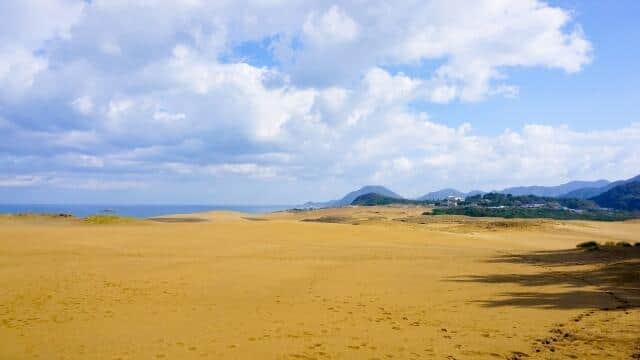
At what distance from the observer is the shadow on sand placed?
→ 1356 centimetres

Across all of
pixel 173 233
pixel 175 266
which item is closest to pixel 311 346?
pixel 175 266

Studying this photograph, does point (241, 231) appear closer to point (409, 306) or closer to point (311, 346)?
point (409, 306)

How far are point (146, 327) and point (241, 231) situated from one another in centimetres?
2526

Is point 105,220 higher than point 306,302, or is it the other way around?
point 105,220

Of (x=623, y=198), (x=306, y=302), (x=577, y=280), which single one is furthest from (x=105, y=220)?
(x=623, y=198)

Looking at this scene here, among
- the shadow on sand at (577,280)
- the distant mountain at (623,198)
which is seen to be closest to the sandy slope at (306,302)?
the shadow on sand at (577,280)

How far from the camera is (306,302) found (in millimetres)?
13672

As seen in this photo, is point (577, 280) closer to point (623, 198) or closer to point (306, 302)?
point (306, 302)

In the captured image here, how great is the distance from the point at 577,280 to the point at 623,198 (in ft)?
324

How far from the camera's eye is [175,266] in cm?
1975

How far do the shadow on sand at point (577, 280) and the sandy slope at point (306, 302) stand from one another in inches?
2.5

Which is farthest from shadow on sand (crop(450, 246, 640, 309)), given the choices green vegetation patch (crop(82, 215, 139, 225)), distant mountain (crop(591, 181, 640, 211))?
distant mountain (crop(591, 181, 640, 211))

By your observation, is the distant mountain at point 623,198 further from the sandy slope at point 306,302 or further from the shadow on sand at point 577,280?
the sandy slope at point 306,302

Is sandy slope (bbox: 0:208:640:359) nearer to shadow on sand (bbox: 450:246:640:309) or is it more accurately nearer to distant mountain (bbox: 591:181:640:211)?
shadow on sand (bbox: 450:246:640:309)
